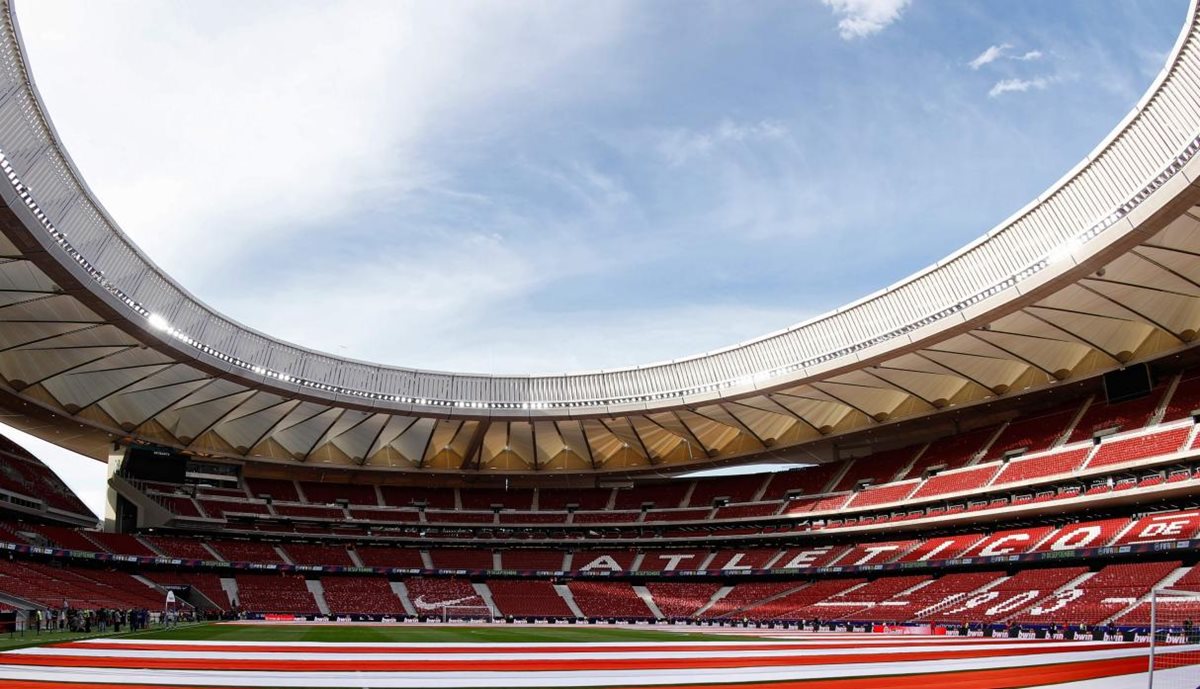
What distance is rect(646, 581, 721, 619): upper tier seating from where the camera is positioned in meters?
53.6

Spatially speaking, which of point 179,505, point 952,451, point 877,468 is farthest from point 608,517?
point 179,505

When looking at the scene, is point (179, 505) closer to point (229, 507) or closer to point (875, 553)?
point (229, 507)

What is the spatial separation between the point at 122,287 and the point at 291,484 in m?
32.0

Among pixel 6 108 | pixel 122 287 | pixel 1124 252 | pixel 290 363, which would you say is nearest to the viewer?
pixel 6 108

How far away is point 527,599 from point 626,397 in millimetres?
14395

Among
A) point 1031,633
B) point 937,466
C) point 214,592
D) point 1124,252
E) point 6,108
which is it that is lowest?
point 1031,633

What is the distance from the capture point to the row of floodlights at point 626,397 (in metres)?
29.5

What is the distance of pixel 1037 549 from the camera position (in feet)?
136

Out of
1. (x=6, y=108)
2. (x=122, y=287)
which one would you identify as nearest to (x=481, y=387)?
(x=122, y=287)

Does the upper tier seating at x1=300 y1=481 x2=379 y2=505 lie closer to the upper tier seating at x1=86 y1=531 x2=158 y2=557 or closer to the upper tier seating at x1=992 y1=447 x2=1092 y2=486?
the upper tier seating at x1=86 y1=531 x2=158 y2=557

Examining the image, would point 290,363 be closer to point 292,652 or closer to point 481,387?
point 481,387

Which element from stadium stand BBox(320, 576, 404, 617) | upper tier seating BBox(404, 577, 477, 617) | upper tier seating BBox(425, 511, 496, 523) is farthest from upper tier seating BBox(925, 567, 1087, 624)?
upper tier seating BBox(425, 511, 496, 523)

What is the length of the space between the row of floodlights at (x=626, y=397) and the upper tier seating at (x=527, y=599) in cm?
1216

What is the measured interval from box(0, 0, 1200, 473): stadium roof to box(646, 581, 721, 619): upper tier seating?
9.26 m
